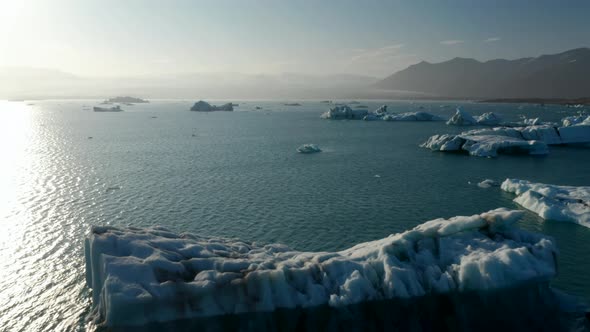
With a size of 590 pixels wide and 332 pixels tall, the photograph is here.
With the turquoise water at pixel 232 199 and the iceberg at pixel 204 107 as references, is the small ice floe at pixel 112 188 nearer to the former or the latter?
the turquoise water at pixel 232 199

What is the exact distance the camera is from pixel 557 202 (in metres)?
23.5

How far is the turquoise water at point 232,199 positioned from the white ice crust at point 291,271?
2.63 metres

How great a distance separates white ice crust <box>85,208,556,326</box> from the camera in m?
11.0

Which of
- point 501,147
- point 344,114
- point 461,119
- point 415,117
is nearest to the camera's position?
point 501,147

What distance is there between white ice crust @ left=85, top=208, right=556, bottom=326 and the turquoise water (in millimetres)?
2626

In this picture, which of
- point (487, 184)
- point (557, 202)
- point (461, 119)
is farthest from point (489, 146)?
point (461, 119)

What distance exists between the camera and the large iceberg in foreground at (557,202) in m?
22.0

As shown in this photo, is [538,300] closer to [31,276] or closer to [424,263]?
[424,263]

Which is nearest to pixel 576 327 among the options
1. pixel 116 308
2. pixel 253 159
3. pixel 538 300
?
pixel 538 300

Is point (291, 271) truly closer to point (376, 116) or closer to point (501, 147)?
point (501, 147)

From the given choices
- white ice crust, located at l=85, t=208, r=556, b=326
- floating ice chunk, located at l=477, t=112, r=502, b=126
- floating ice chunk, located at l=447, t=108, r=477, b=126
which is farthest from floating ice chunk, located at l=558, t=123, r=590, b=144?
white ice crust, located at l=85, t=208, r=556, b=326

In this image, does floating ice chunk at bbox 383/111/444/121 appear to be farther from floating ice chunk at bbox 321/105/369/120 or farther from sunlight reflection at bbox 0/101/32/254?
sunlight reflection at bbox 0/101/32/254

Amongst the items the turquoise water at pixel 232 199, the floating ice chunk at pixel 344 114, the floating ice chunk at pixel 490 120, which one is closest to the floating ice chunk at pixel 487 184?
the turquoise water at pixel 232 199

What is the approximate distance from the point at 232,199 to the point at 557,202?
21906mm
